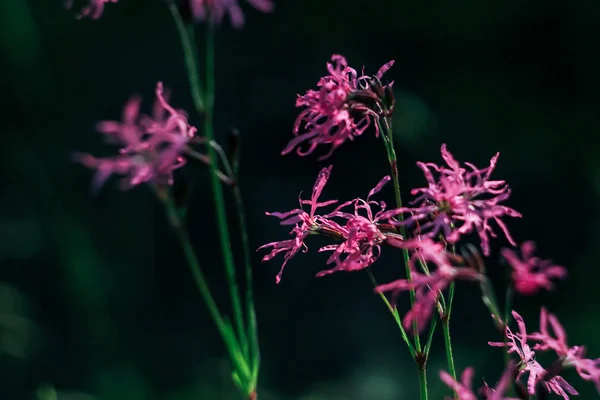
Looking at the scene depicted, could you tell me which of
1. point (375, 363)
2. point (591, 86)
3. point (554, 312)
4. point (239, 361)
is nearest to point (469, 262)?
point (239, 361)

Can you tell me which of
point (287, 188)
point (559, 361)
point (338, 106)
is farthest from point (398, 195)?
point (287, 188)

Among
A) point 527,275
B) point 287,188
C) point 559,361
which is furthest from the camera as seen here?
point 287,188

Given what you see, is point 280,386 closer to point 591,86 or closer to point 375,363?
point 375,363

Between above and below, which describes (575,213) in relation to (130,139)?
below

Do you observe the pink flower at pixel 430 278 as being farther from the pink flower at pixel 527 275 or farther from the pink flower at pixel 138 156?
the pink flower at pixel 138 156

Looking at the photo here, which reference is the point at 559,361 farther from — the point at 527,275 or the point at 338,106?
the point at 338,106

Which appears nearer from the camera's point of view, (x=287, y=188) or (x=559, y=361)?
(x=559, y=361)

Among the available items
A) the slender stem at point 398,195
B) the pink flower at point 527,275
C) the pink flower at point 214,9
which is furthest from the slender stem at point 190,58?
the pink flower at point 527,275

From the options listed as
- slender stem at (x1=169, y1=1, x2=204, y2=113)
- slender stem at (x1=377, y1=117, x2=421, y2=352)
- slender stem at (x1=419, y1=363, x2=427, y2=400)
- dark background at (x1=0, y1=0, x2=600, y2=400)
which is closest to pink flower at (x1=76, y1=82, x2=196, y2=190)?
slender stem at (x1=169, y1=1, x2=204, y2=113)
